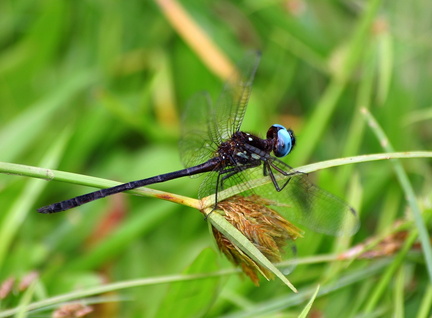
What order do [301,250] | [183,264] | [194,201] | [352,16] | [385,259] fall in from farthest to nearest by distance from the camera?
[352,16] < [183,264] < [301,250] < [385,259] < [194,201]

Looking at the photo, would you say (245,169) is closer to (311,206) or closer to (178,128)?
(311,206)

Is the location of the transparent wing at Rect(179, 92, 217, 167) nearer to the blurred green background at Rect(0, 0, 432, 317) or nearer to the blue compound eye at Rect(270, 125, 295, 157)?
the blue compound eye at Rect(270, 125, 295, 157)

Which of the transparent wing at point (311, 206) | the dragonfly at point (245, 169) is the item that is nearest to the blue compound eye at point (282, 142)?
the dragonfly at point (245, 169)

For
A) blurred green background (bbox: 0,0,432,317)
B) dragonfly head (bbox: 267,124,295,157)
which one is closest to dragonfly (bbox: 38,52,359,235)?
dragonfly head (bbox: 267,124,295,157)

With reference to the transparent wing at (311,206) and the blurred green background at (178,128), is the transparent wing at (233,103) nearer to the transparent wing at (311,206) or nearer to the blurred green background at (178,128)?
the transparent wing at (311,206)

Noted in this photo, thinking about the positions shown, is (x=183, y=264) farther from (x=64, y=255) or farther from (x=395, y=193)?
(x=395, y=193)

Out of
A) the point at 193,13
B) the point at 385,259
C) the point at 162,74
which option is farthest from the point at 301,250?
the point at 193,13
